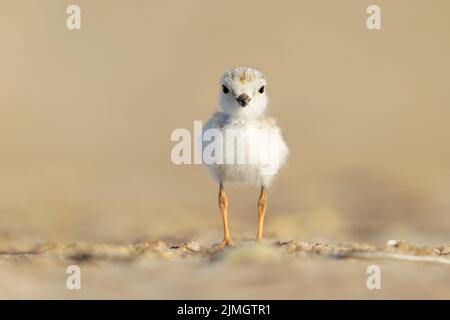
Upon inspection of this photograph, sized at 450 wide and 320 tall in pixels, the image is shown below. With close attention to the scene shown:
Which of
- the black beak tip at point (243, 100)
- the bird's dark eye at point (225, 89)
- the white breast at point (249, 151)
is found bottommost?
the white breast at point (249, 151)

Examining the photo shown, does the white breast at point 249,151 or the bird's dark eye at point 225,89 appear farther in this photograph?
the bird's dark eye at point 225,89

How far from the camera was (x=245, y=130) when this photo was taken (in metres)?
6.98

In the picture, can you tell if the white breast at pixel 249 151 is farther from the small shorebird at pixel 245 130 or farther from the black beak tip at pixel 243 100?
the black beak tip at pixel 243 100

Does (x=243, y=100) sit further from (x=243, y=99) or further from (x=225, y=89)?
(x=225, y=89)

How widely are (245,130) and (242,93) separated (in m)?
0.29

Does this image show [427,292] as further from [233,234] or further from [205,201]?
[205,201]

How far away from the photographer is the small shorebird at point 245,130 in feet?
22.8

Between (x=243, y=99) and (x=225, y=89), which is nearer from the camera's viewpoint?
(x=243, y=99)

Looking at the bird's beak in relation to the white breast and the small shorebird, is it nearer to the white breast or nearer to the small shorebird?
the small shorebird

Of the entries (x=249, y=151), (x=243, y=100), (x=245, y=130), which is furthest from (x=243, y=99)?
(x=249, y=151)

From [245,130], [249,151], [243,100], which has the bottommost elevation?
[249,151]

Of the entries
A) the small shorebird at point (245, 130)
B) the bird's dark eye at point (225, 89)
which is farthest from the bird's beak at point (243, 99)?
the bird's dark eye at point (225, 89)

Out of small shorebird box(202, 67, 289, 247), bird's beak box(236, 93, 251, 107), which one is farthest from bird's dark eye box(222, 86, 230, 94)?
bird's beak box(236, 93, 251, 107)
